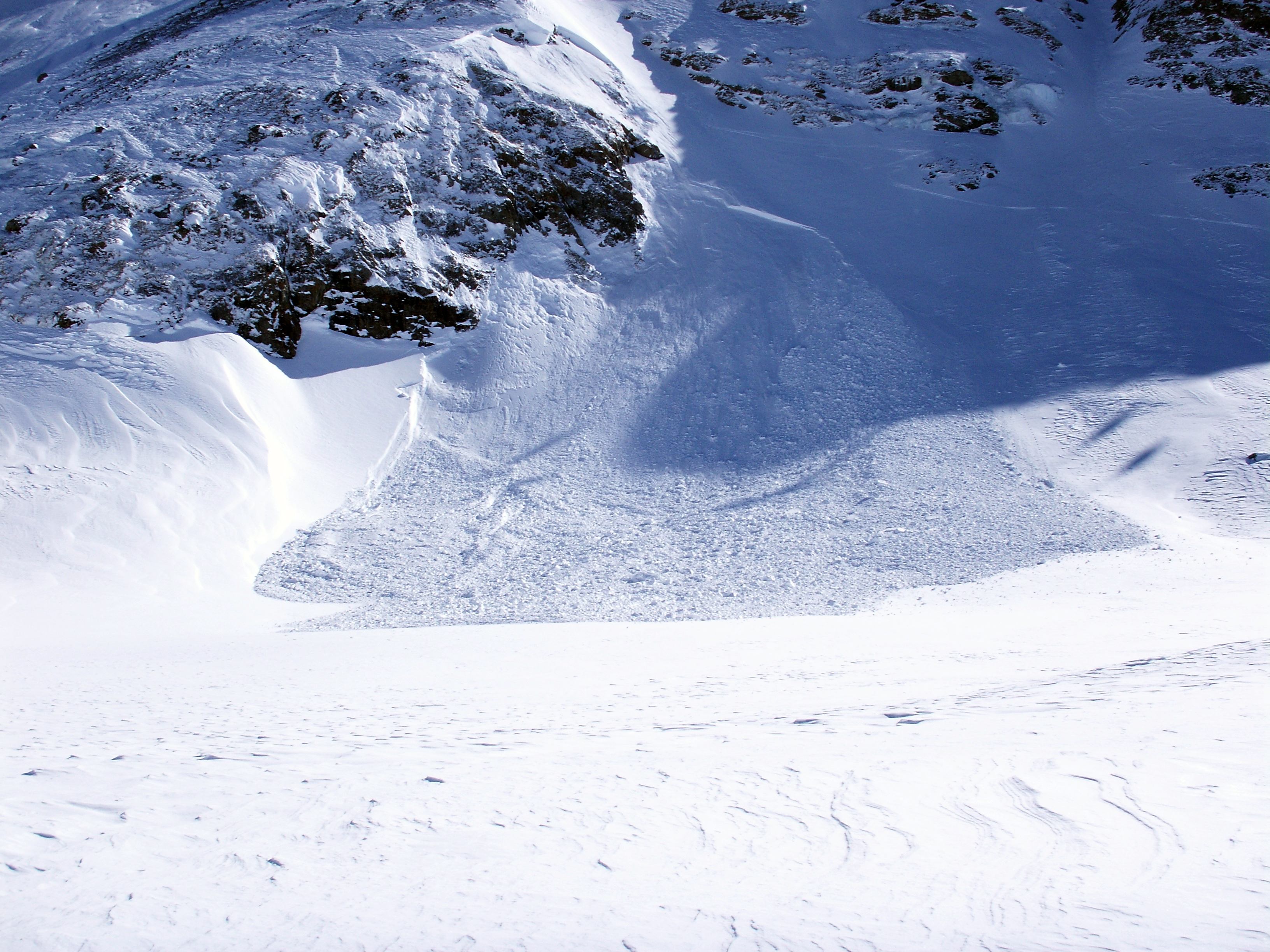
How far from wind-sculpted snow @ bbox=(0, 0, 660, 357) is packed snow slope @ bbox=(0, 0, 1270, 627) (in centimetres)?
11

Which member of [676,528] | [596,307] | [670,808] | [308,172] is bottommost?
[676,528]

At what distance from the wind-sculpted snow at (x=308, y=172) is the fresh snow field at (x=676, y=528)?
303mm

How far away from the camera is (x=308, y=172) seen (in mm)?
18594

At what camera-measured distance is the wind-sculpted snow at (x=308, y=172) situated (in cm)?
1642

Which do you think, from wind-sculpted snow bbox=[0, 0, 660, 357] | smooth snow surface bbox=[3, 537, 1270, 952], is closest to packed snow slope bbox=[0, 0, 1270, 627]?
wind-sculpted snow bbox=[0, 0, 660, 357]

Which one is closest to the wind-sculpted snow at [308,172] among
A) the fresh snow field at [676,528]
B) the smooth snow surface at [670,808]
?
the fresh snow field at [676,528]

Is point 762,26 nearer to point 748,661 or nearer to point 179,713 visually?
point 748,661

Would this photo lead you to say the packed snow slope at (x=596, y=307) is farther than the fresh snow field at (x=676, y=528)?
Yes

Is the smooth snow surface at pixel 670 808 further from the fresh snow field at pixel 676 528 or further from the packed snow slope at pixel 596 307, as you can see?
the packed snow slope at pixel 596 307

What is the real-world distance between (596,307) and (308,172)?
26.2 feet

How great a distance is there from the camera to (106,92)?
20922 mm

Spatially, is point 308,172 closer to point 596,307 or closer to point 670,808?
point 596,307

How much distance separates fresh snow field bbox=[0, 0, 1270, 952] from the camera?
292cm

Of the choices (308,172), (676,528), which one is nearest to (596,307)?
(308,172)
